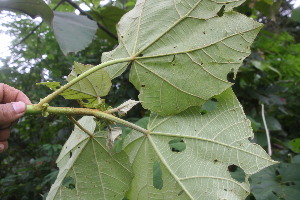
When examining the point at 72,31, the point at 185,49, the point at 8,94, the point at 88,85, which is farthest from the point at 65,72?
the point at 185,49

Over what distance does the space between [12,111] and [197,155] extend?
433mm

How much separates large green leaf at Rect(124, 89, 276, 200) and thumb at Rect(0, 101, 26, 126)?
27cm

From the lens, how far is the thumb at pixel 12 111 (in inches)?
24.7

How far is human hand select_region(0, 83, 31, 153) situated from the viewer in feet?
2.07

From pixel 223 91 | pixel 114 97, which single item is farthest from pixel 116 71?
pixel 114 97

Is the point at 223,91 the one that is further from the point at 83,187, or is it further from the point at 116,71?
the point at 83,187

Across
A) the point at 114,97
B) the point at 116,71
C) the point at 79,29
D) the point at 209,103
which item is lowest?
the point at 114,97

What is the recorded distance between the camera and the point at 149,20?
29.3 inches

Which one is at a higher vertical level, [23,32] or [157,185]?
[23,32]

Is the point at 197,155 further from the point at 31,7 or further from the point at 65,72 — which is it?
the point at 65,72

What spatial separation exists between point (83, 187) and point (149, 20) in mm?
471

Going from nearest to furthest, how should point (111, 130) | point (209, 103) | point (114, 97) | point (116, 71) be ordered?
point (111, 130) → point (116, 71) → point (209, 103) → point (114, 97)

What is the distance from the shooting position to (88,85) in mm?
717

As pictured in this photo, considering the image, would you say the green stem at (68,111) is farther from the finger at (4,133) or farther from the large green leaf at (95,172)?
the finger at (4,133)
